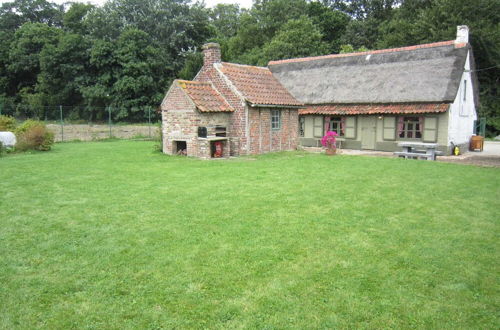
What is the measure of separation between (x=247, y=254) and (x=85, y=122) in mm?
27090

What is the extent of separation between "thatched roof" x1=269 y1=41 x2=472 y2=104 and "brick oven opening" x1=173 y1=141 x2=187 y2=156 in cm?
903

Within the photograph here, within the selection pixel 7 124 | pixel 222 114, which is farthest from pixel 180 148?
pixel 7 124

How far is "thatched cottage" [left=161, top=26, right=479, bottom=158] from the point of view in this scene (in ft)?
53.9

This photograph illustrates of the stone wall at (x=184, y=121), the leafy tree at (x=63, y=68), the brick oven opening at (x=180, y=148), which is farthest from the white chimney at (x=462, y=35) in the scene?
the leafy tree at (x=63, y=68)

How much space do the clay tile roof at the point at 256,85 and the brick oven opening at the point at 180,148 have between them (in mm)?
3437

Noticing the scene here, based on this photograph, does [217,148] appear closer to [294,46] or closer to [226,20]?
[294,46]

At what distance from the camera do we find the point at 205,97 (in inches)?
642

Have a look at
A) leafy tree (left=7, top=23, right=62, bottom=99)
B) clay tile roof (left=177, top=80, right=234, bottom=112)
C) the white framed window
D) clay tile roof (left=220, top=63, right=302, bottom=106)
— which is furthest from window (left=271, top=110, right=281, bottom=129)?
leafy tree (left=7, top=23, right=62, bottom=99)

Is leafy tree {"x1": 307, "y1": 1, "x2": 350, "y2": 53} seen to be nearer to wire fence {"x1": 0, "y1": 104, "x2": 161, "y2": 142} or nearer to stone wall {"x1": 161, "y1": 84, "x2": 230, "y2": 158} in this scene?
wire fence {"x1": 0, "y1": 104, "x2": 161, "y2": 142}

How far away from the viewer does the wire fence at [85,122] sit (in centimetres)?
2502

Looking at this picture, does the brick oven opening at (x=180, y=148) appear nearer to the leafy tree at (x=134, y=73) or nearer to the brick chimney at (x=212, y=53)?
the brick chimney at (x=212, y=53)

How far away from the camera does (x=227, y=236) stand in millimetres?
5906

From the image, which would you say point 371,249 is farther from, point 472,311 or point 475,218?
point 475,218

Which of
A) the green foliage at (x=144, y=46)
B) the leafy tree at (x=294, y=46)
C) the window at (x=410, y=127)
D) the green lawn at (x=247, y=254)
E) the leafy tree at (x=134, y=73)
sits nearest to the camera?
the green lawn at (x=247, y=254)
